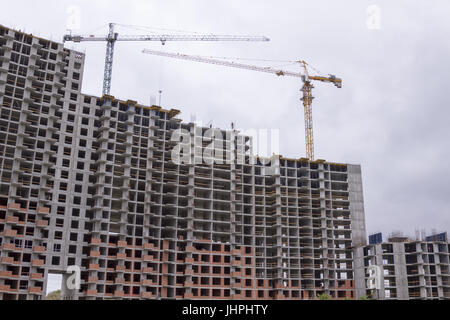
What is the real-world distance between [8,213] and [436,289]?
368 ft

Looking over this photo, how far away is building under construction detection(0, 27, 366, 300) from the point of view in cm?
11138

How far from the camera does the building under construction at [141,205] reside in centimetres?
11138

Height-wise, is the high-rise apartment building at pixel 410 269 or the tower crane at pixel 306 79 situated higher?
the tower crane at pixel 306 79

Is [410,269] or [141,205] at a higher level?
[141,205]

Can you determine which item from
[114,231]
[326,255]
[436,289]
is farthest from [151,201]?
[436,289]

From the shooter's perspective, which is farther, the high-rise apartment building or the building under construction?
the high-rise apartment building

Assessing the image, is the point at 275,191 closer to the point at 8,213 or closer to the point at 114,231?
the point at 114,231

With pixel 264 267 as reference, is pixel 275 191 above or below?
above

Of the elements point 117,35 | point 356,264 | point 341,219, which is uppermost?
point 117,35

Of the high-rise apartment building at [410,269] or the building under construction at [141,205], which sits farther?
the high-rise apartment building at [410,269]

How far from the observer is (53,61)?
12325 centimetres

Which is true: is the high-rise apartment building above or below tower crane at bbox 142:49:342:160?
below

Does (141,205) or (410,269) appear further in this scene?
(410,269)

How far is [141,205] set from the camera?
12550cm
